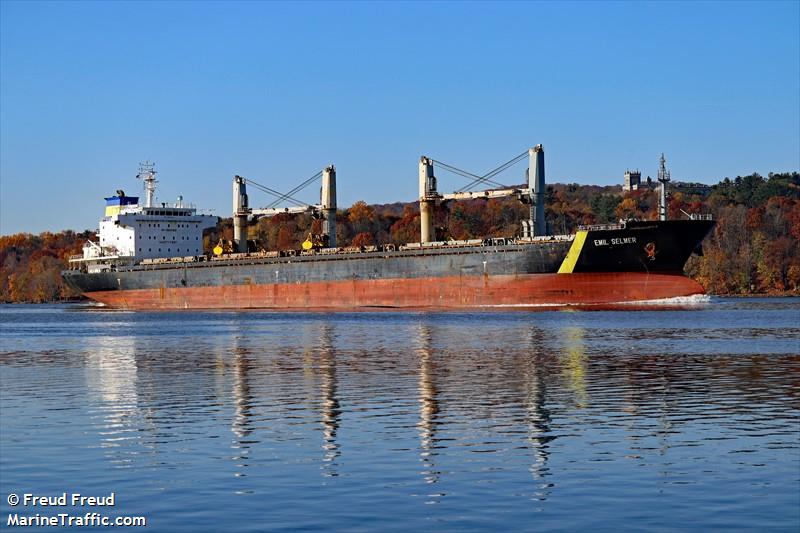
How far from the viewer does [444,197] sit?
233 ft

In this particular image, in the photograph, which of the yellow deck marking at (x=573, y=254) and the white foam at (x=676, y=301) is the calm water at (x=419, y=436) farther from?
the white foam at (x=676, y=301)

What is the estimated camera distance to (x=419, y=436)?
16.4 meters

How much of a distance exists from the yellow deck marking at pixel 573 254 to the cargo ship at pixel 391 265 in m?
0.05

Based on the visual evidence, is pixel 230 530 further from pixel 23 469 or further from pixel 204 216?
pixel 204 216

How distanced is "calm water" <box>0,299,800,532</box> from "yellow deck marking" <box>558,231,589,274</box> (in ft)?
76.7

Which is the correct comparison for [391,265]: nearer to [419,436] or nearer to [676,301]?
[676,301]

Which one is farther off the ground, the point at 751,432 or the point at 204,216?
the point at 204,216

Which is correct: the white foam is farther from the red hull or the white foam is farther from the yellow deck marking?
the yellow deck marking

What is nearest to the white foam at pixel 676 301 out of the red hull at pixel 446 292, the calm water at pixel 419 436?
the red hull at pixel 446 292


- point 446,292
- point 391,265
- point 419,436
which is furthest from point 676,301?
point 419,436

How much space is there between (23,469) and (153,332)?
3231cm

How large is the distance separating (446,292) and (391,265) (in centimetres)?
452

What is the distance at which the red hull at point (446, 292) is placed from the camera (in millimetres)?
56938

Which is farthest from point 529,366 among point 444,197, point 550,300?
point 444,197
